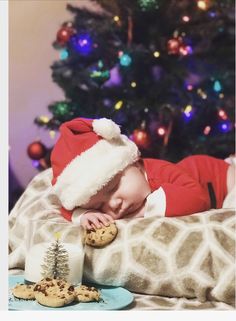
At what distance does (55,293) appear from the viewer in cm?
90

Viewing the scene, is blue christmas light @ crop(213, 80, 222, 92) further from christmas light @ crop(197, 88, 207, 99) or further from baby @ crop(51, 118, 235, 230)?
baby @ crop(51, 118, 235, 230)

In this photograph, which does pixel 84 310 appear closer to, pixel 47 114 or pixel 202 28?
pixel 47 114

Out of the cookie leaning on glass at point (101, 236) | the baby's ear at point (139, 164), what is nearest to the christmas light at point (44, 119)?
the baby's ear at point (139, 164)

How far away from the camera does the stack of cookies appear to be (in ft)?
2.93

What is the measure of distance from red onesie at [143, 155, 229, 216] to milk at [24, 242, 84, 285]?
7.8 inches

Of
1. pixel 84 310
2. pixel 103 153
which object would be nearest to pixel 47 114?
pixel 103 153

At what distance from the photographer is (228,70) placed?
160 cm

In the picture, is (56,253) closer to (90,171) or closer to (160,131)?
(90,171)

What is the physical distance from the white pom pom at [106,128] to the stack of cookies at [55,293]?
1.03 feet

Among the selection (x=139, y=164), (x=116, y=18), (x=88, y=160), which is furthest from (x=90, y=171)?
(x=116, y=18)

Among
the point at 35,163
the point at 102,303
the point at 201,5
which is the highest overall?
the point at 201,5

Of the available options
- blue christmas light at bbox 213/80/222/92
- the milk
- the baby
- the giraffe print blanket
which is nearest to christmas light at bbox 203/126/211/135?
blue christmas light at bbox 213/80/222/92

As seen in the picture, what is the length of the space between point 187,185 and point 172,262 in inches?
8.1
